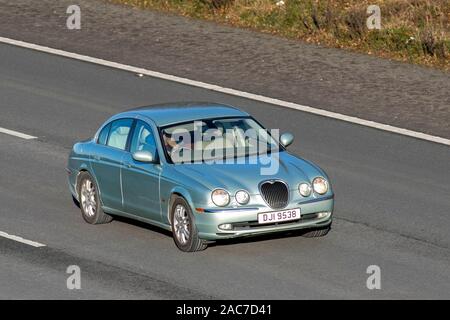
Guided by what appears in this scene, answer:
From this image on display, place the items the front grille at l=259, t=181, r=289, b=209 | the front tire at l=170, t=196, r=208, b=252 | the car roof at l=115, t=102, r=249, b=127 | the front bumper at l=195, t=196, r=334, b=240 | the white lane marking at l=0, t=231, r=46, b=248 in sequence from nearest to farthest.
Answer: the front bumper at l=195, t=196, r=334, b=240, the front grille at l=259, t=181, r=289, b=209, the front tire at l=170, t=196, r=208, b=252, the white lane marking at l=0, t=231, r=46, b=248, the car roof at l=115, t=102, r=249, b=127

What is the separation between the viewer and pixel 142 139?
63.1ft

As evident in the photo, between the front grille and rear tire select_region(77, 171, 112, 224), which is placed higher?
the front grille

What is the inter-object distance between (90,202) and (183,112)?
1.75 m

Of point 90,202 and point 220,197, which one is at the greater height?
point 220,197

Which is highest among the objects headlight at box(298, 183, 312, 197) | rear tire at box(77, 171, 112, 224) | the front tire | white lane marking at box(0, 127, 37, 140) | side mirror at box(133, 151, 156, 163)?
side mirror at box(133, 151, 156, 163)

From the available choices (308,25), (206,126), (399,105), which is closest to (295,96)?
(399,105)

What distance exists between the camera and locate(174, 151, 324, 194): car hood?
17750 millimetres

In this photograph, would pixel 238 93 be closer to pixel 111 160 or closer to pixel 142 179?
pixel 111 160

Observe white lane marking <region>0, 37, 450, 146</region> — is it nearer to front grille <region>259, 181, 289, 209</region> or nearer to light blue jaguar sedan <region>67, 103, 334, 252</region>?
light blue jaguar sedan <region>67, 103, 334, 252</region>

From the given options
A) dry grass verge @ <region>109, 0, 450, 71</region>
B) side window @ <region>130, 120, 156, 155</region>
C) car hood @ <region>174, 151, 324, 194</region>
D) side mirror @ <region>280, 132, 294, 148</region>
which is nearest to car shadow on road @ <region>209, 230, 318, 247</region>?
car hood @ <region>174, 151, 324, 194</region>

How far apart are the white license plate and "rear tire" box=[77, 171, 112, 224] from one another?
284 cm

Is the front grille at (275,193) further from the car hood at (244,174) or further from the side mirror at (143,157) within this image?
the side mirror at (143,157)

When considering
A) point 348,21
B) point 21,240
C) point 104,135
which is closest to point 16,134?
point 104,135

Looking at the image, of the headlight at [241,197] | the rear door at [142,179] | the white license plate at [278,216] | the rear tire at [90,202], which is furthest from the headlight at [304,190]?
the rear tire at [90,202]
